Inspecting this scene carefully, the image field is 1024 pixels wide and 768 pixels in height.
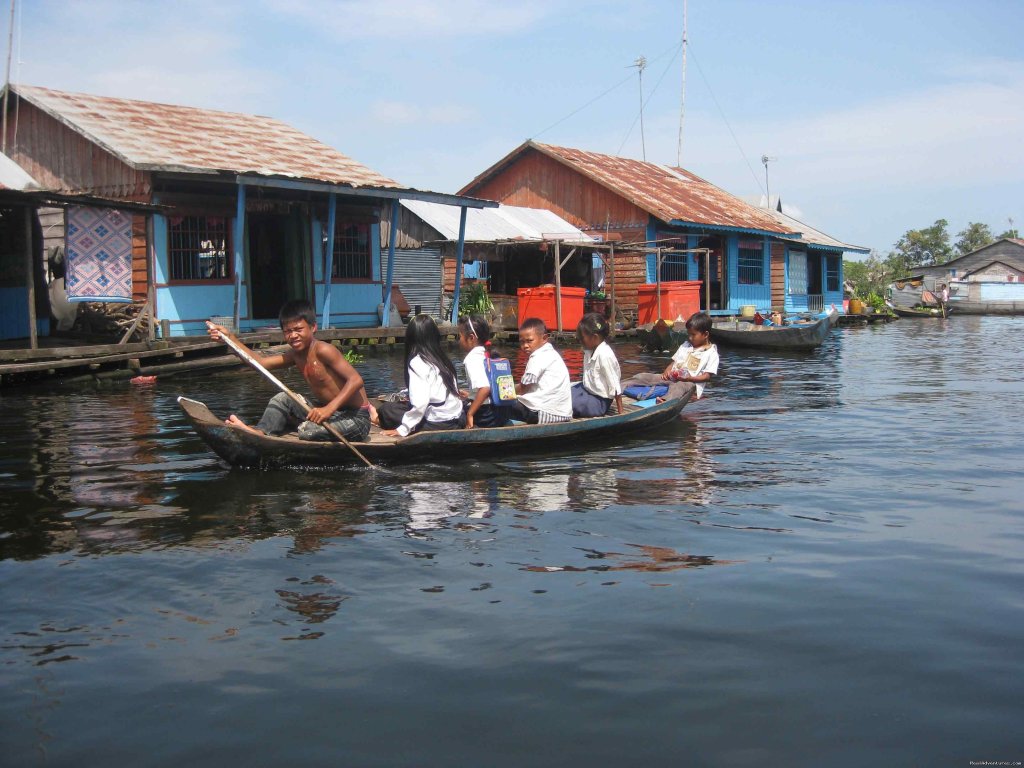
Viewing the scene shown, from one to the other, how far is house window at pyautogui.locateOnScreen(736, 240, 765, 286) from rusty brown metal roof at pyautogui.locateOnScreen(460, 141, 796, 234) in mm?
722

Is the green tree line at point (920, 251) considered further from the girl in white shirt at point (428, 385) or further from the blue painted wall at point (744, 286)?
the girl in white shirt at point (428, 385)

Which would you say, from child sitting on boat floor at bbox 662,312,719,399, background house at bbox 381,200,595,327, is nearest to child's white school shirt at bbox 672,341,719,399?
child sitting on boat floor at bbox 662,312,719,399


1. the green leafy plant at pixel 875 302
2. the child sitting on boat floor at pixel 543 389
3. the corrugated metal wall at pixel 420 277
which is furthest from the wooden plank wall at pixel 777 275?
the child sitting on boat floor at pixel 543 389

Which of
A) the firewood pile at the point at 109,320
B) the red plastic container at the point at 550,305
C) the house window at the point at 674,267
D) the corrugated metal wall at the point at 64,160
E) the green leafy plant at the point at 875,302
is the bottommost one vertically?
the firewood pile at the point at 109,320

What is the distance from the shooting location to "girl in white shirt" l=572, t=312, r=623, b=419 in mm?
8922

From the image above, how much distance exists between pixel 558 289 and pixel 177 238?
834 centimetres

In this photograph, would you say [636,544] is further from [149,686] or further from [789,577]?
[149,686]

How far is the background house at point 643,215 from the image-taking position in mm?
25875

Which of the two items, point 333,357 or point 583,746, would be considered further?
point 333,357

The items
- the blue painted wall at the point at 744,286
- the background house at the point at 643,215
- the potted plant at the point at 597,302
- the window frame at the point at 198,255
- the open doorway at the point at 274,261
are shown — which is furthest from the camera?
the blue painted wall at the point at 744,286

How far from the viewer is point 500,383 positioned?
8.20 metres

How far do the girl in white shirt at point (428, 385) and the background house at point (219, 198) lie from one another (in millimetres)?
7964

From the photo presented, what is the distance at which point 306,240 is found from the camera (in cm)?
1819

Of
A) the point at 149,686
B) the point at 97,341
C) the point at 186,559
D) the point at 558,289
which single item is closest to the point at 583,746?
the point at 149,686
